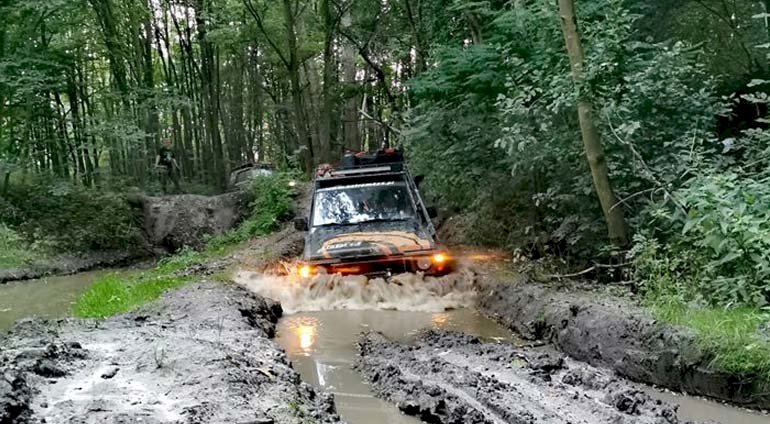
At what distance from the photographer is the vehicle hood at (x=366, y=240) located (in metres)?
9.87

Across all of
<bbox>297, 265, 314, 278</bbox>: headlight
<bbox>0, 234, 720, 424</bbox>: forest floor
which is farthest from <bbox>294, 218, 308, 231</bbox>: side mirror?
<bbox>0, 234, 720, 424</bbox>: forest floor

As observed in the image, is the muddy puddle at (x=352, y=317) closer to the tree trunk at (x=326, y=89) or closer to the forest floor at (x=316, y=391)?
the forest floor at (x=316, y=391)

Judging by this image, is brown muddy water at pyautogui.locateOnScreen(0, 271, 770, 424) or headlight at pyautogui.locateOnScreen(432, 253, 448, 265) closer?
brown muddy water at pyautogui.locateOnScreen(0, 271, 770, 424)

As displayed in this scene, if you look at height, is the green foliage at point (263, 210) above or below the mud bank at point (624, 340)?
above

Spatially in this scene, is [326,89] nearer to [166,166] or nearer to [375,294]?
[166,166]

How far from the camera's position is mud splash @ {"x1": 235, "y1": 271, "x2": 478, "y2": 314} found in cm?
962

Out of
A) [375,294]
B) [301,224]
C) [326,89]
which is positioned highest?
[326,89]

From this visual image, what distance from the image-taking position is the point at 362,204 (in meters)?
11.4

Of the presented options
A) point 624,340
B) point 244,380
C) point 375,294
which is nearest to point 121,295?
point 375,294

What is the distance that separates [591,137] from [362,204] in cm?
412

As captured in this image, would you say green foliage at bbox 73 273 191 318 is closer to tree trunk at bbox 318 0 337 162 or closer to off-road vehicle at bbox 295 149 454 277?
off-road vehicle at bbox 295 149 454 277

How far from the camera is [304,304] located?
987cm

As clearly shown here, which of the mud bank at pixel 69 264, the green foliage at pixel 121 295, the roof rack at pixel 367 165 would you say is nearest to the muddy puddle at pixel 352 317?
the green foliage at pixel 121 295

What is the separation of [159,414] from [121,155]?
80.2ft
